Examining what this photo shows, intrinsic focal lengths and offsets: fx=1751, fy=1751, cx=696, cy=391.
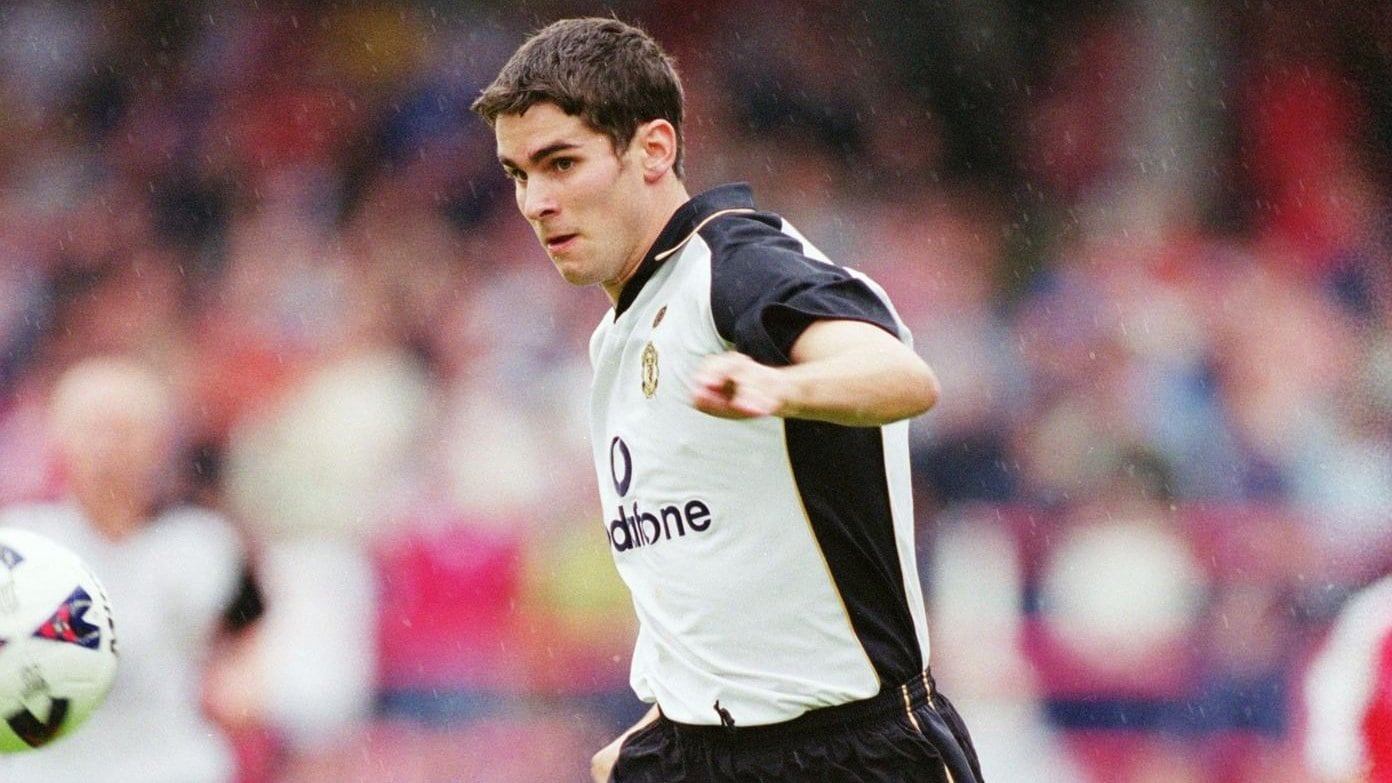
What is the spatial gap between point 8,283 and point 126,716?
3835 millimetres

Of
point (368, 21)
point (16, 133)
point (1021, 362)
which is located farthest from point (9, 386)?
point (1021, 362)

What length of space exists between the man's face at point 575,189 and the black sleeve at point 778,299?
1.38 feet

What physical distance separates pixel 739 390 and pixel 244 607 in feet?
10.1

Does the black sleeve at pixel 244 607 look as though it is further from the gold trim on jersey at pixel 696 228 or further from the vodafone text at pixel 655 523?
the gold trim on jersey at pixel 696 228

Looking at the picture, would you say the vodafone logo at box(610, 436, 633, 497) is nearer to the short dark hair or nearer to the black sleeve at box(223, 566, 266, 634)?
the short dark hair

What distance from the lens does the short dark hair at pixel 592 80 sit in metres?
3.15

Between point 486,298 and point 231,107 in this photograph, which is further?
point 231,107

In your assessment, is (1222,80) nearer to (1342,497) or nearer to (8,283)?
(1342,497)

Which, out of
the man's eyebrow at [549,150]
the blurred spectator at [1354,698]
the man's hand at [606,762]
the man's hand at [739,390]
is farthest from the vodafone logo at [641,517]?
the blurred spectator at [1354,698]

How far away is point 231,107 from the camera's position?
869cm

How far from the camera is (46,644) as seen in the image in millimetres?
3588

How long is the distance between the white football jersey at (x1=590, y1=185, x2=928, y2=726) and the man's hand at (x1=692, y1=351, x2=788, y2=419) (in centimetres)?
44

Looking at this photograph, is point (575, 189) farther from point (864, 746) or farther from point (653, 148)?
point (864, 746)

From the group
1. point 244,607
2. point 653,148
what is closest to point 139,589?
point 244,607
